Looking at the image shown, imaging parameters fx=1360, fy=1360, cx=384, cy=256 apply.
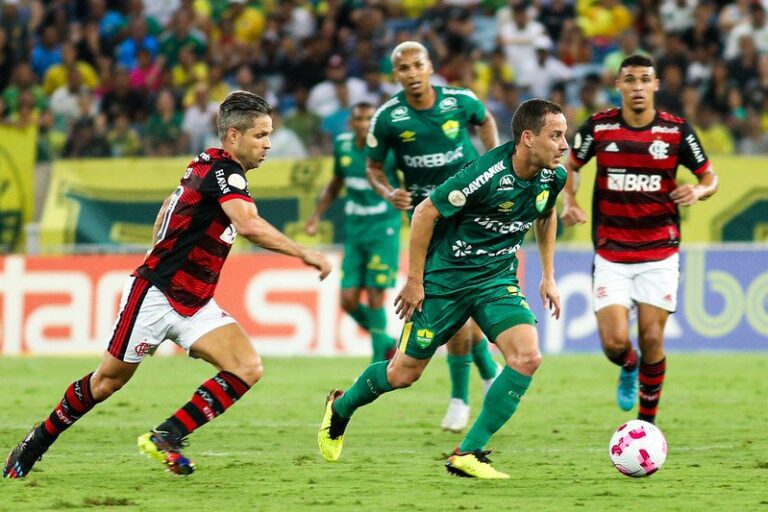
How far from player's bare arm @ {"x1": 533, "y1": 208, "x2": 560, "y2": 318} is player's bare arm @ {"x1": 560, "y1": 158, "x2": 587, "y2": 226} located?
103 cm

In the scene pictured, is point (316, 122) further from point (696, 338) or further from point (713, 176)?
point (713, 176)

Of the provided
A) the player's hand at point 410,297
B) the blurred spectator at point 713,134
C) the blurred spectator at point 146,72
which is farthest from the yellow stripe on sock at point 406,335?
the blurred spectator at point 146,72

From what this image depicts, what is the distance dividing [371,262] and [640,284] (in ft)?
13.3

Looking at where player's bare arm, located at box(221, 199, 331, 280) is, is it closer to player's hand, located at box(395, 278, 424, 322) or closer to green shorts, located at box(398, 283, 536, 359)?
player's hand, located at box(395, 278, 424, 322)

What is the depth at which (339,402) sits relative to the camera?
7902mm

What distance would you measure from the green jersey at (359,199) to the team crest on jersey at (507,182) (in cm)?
547

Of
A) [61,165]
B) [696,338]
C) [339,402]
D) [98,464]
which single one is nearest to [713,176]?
[339,402]

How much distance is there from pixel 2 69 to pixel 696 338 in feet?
36.6

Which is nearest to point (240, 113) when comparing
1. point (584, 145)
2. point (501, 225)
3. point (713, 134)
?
point (501, 225)

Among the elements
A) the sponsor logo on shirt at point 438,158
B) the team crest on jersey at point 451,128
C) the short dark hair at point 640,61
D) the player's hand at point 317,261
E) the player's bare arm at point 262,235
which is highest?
the short dark hair at point 640,61

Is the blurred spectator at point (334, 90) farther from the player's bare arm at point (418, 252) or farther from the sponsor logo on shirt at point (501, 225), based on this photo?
the player's bare arm at point (418, 252)

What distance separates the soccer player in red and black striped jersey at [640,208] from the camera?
927cm

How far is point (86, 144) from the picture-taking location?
17.5 metres

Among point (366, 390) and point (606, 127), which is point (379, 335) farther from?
point (366, 390)
